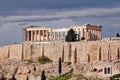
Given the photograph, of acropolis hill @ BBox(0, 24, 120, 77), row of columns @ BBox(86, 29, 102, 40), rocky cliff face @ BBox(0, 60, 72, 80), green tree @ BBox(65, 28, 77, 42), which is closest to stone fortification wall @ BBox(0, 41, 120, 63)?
acropolis hill @ BBox(0, 24, 120, 77)

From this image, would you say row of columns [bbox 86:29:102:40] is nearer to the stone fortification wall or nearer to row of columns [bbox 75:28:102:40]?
row of columns [bbox 75:28:102:40]

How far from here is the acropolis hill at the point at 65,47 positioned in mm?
86875

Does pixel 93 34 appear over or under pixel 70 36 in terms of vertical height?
over

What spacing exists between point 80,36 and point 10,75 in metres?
16.2

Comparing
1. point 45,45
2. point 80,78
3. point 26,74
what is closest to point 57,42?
point 45,45

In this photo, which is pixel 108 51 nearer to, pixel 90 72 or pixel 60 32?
pixel 90 72

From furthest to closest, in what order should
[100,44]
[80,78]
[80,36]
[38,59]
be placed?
[80,36] < [38,59] < [100,44] < [80,78]

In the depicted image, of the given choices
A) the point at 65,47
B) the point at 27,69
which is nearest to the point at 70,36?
the point at 65,47

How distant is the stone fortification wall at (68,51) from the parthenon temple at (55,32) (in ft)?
21.8

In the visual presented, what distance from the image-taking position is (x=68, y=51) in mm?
91625

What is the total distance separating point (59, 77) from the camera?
85750 mm

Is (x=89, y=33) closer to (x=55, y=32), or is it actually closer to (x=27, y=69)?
(x=55, y=32)

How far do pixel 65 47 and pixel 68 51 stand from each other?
0.79 meters

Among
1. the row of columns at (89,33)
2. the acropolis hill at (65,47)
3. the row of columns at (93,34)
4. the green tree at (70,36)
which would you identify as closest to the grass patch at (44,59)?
the acropolis hill at (65,47)
